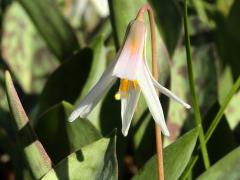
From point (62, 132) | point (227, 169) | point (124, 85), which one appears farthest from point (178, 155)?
point (62, 132)

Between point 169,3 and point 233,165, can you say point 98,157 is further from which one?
point 169,3

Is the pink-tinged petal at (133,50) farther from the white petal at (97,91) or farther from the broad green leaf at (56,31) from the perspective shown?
the broad green leaf at (56,31)

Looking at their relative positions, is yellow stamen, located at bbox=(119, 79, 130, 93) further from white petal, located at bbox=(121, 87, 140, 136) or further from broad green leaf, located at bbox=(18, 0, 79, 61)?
broad green leaf, located at bbox=(18, 0, 79, 61)

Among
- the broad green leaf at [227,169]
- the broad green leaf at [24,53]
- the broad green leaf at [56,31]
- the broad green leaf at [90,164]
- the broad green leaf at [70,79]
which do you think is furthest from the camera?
the broad green leaf at [24,53]

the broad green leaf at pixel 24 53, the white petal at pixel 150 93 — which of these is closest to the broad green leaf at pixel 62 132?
the white petal at pixel 150 93

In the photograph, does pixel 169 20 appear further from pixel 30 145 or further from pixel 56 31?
pixel 30 145

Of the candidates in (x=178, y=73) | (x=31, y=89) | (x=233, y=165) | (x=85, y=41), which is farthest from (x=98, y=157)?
(x=85, y=41)
